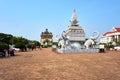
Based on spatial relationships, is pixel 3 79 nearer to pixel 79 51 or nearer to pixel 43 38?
pixel 79 51

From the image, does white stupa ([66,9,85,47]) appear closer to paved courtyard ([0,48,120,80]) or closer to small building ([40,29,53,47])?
paved courtyard ([0,48,120,80])

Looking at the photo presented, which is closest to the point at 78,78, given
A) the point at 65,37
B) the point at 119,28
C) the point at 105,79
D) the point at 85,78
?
the point at 85,78

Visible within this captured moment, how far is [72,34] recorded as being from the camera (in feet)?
156

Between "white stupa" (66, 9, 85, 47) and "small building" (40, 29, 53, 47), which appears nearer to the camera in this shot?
"white stupa" (66, 9, 85, 47)

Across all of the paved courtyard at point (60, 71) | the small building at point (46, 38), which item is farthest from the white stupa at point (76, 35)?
the small building at point (46, 38)

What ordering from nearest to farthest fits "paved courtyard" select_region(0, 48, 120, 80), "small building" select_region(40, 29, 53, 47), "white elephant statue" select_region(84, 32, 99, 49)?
"paved courtyard" select_region(0, 48, 120, 80) → "white elephant statue" select_region(84, 32, 99, 49) → "small building" select_region(40, 29, 53, 47)

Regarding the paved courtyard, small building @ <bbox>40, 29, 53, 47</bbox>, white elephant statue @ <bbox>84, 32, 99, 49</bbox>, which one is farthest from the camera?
small building @ <bbox>40, 29, 53, 47</bbox>

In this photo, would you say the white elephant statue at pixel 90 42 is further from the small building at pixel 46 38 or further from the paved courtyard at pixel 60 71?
the small building at pixel 46 38

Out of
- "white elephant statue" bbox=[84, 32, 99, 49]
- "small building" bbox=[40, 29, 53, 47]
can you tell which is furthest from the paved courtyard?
"small building" bbox=[40, 29, 53, 47]

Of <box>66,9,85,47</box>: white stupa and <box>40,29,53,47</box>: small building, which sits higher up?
<box>40,29,53,47</box>: small building

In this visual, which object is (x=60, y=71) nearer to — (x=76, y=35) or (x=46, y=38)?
(x=76, y=35)

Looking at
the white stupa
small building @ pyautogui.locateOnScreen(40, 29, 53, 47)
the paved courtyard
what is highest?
small building @ pyautogui.locateOnScreen(40, 29, 53, 47)

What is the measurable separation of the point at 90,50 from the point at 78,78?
30.2 metres

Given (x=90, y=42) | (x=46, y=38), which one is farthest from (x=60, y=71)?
(x=46, y=38)
